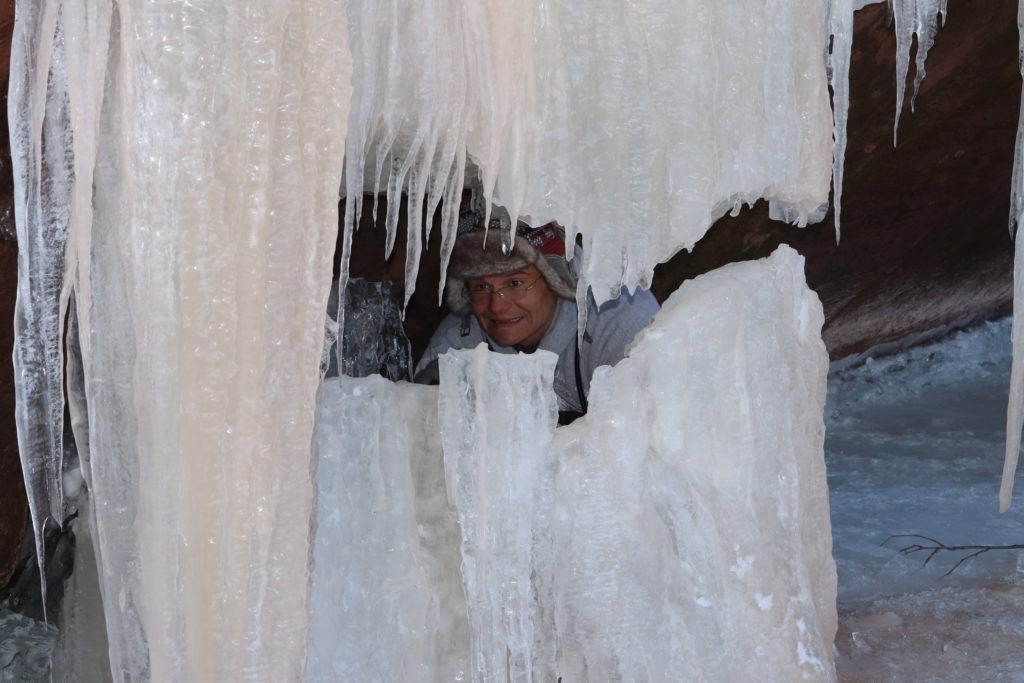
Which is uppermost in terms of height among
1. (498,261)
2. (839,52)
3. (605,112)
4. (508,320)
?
(839,52)

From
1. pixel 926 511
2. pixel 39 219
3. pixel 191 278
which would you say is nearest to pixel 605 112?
pixel 191 278

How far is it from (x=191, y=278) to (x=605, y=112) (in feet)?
2.71

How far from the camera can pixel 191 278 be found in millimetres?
1363

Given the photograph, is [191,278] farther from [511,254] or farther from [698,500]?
[511,254]

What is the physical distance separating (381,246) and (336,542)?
141cm

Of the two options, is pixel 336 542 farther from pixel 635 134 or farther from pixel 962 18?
pixel 962 18

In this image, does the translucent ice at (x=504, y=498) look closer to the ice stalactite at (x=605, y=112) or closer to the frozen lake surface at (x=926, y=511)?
the ice stalactite at (x=605, y=112)

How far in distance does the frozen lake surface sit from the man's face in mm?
1027

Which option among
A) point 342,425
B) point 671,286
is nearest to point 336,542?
point 342,425

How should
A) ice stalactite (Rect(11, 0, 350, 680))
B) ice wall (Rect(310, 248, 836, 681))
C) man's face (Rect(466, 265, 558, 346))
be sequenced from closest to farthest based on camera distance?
ice stalactite (Rect(11, 0, 350, 680))
ice wall (Rect(310, 248, 836, 681))
man's face (Rect(466, 265, 558, 346))

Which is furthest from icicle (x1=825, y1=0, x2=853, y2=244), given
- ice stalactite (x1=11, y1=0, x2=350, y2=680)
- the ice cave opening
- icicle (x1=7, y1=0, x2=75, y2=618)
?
icicle (x1=7, y1=0, x2=75, y2=618)

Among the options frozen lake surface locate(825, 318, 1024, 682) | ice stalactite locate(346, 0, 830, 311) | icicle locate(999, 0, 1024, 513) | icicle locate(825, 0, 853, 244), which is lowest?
frozen lake surface locate(825, 318, 1024, 682)

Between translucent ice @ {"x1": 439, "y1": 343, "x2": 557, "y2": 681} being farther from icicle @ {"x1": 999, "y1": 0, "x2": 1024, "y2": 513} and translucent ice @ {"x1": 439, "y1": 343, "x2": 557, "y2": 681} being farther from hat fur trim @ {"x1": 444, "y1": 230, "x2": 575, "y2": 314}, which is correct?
icicle @ {"x1": 999, "y1": 0, "x2": 1024, "y2": 513}

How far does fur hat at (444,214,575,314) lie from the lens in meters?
2.69
